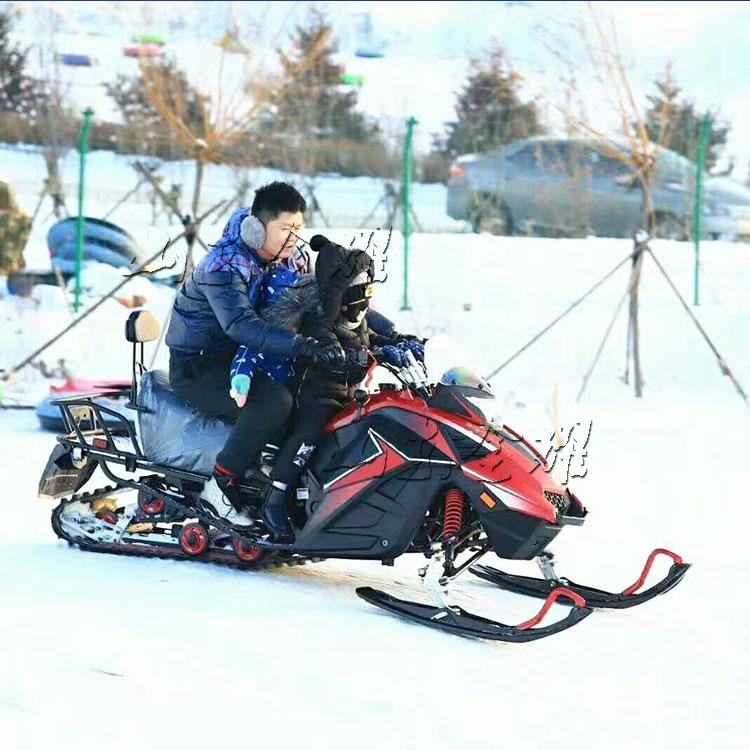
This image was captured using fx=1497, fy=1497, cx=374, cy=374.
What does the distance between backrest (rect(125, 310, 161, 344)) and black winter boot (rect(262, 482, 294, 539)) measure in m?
0.93

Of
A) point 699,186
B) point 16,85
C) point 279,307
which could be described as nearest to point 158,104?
point 699,186

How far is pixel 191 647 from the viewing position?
494cm

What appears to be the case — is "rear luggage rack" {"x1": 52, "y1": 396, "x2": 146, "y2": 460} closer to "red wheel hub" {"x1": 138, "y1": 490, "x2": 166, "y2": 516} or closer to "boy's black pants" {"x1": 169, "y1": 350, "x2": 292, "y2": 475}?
"red wheel hub" {"x1": 138, "y1": 490, "x2": 166, "y2": 516}

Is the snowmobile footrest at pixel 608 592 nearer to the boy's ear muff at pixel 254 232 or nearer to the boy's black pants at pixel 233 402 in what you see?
the boy's black pants at pixel 233 402

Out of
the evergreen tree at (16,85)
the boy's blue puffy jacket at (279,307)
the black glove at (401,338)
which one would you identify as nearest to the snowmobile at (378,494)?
the black glove at (401,338)

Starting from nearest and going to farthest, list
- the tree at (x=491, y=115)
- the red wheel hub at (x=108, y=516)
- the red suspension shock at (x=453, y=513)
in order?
the red suspension shock at (x=453, y=513) → the red wheel hub at (x=108, y=516) → the tree at (x=491, y=115)

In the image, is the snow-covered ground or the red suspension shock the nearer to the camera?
the snow-covered ground

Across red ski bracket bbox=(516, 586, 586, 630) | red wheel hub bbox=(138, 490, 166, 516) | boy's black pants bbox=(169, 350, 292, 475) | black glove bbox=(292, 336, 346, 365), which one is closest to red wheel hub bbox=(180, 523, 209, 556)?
red wheel hub bbox=(138, 490, 166, 516)

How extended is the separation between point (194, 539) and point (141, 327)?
94 cm

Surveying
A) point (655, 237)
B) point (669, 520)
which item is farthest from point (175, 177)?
point (669, 520)

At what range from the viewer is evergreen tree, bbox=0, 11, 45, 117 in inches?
1070

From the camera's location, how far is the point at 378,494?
5727mm

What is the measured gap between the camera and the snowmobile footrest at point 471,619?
5242mm

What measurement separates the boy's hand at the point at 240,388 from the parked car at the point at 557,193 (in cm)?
1360
